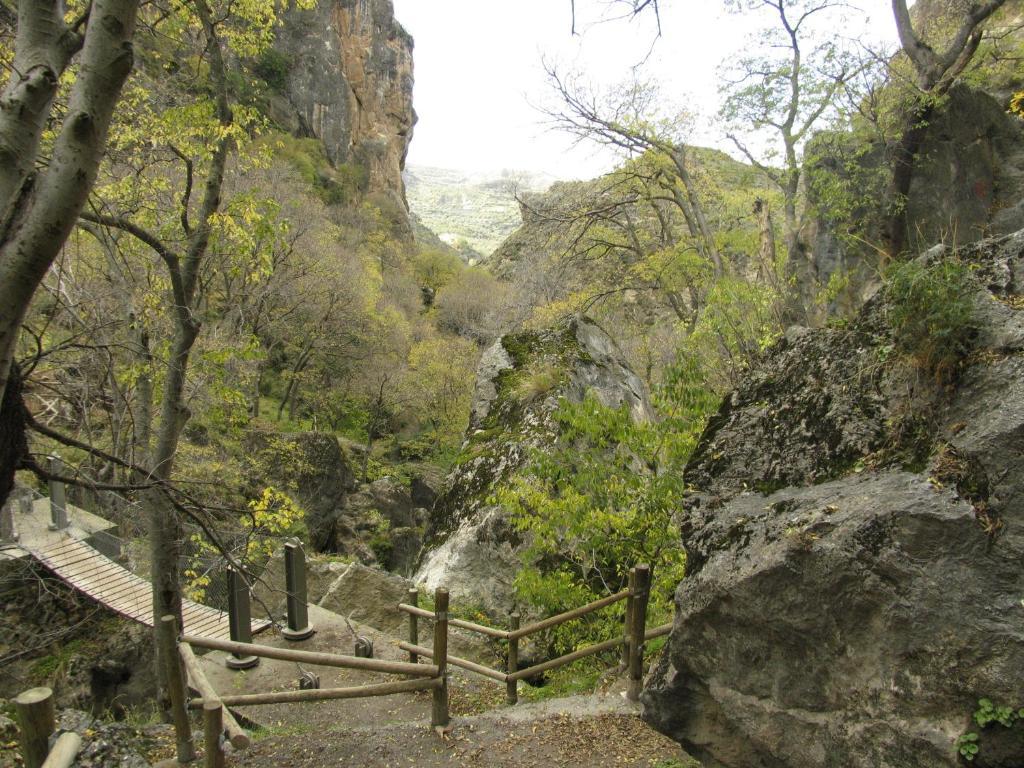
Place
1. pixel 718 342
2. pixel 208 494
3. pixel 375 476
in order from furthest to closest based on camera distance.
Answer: pixel 375 476, pixel 208 494, pixel 718 342

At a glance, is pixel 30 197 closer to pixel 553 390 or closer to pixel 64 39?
pixel 64 39

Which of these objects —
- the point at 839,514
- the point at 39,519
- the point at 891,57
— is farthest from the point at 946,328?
the point at 39,519

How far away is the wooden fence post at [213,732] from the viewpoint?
3966mm

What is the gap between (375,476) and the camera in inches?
906

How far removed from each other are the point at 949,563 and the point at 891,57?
13.3m

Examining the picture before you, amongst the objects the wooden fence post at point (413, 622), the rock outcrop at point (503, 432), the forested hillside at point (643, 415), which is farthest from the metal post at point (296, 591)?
the wooden fence post at point (413, 622)

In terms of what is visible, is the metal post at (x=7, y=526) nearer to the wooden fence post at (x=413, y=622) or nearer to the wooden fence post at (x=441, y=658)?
the wooden fence post at (x=413, y=622)

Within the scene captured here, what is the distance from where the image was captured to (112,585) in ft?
38.3

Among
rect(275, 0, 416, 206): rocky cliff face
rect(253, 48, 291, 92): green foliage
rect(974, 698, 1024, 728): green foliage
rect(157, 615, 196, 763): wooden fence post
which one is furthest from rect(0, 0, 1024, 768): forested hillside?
rect(275, 0, 416, 206): rocky cliff face

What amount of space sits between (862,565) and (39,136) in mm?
4692

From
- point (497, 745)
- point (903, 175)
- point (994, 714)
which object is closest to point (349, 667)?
point (497, 745)

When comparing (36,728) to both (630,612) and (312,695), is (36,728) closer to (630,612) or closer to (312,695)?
(312,695)

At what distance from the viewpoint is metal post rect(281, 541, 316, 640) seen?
916 centimetres

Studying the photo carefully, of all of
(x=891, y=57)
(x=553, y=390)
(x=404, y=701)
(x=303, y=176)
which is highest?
(x=303, y=176)
